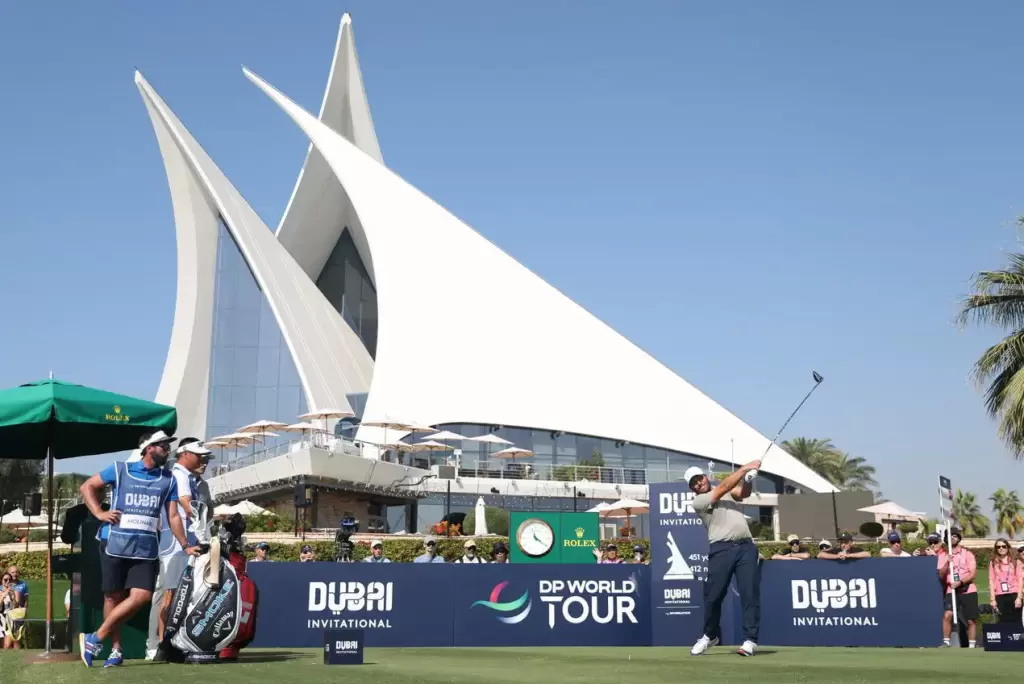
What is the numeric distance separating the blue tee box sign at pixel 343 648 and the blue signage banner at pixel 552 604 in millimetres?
4541

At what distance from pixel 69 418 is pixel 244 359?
46.6 metres

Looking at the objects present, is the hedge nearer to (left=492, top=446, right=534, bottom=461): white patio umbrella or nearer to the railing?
the railing

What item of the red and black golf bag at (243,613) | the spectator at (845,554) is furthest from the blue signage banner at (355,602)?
the spectator at (845,554)

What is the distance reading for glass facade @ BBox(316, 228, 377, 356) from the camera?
204ft

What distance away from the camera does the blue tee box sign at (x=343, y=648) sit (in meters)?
7.39

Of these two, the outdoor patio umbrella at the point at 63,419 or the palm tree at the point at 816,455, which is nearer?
the outdoor patio umbrella at the point at 63,419

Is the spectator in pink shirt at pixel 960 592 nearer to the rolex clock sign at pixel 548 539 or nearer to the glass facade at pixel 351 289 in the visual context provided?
the rolex clock sign at pixel 548 539

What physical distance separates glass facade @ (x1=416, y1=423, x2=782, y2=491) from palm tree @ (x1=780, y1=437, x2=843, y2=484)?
860 inches

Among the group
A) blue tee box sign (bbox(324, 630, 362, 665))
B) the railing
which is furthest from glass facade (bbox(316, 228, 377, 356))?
blue tee box sign (bbox(324, 630, 362, 665))

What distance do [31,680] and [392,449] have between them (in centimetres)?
3551

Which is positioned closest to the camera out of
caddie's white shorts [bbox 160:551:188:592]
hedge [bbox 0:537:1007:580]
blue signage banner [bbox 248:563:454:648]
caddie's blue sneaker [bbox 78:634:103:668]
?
caddie's blue sneaker [bbox 78:634:103:668]

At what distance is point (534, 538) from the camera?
17031mm

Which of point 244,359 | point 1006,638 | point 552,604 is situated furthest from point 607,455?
point 1006,638

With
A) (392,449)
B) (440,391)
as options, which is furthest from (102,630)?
(440,391)
